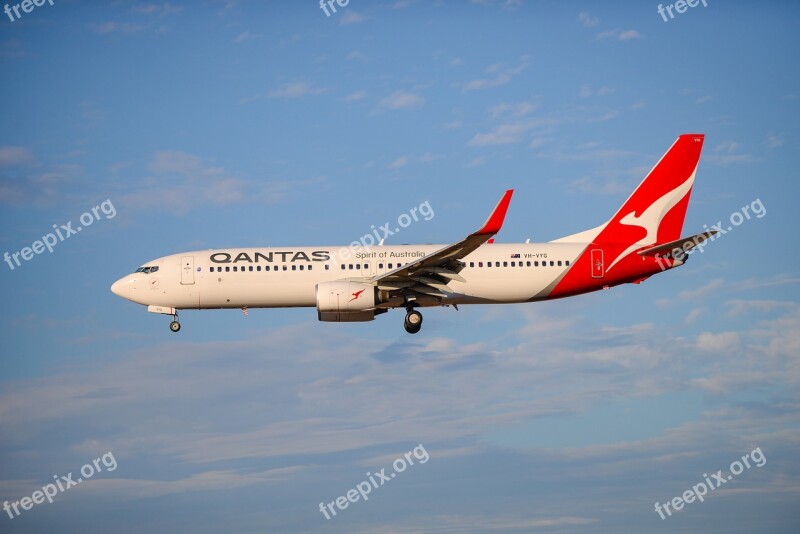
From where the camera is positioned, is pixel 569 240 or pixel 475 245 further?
pixel 569 240

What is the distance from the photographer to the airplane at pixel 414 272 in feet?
165

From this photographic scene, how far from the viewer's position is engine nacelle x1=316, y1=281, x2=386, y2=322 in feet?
159

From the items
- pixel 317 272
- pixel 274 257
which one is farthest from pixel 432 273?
pixel 274 257

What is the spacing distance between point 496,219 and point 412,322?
319 inches

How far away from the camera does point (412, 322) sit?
5069 centimetres

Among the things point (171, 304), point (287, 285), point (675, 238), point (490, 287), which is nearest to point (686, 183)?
point (675, 238)

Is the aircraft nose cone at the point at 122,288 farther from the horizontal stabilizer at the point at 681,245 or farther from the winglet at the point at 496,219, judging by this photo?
the horizontal stabilizer at the point at 681,245

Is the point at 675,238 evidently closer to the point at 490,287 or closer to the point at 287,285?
the point at 490,287

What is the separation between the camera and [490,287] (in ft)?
166

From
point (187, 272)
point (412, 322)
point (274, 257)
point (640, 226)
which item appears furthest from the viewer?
point (640, 226)

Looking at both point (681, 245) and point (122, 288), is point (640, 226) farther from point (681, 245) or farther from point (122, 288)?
point (122, 288)

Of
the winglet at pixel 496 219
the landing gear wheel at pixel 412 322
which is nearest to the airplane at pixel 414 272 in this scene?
the landing gear wheel at pixel 412 322

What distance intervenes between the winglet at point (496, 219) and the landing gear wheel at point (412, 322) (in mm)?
7263

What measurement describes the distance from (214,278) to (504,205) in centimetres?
1474
